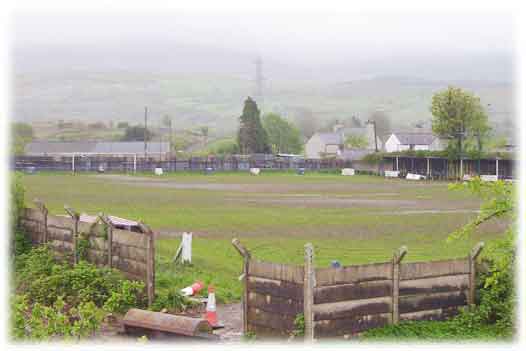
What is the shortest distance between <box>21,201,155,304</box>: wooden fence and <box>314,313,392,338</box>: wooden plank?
4.35 m

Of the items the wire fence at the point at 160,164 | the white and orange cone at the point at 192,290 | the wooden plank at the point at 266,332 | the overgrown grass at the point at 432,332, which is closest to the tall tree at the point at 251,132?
the wire fence at the point at 160,164

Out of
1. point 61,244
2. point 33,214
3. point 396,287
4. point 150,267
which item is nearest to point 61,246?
point 61,244

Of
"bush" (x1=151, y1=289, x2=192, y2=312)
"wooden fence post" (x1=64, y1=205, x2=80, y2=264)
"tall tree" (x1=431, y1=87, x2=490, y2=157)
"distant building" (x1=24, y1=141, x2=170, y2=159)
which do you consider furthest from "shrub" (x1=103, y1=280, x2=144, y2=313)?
"distant building" (x1=24, y1=141, x2=170, y2=159)

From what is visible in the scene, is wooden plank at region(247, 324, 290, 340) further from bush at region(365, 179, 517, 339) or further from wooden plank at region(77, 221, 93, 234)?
wooden plank at region(77, 221, 93, 234)

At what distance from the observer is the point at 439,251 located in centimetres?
2395

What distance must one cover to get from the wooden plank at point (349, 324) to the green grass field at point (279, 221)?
4.60 meters

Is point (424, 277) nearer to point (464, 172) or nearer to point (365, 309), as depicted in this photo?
point (365, 309)

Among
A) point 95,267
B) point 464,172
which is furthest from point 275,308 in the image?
point 464,172

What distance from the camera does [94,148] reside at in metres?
153

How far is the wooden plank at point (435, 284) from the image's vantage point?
40.4 feet

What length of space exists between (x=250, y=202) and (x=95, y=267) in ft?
101

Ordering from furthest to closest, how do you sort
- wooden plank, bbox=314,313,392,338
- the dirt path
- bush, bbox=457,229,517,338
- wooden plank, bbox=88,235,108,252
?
wooden plank, bbox=88,235,108,252, the dirt path, bush, bbox=457,229,517,338, wooden plank, bbox=314,313,392,338

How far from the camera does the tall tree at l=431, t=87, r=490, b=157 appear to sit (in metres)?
93.0

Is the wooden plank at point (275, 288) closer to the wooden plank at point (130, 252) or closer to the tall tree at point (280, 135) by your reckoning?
the wooden plank at point (130, 252)
